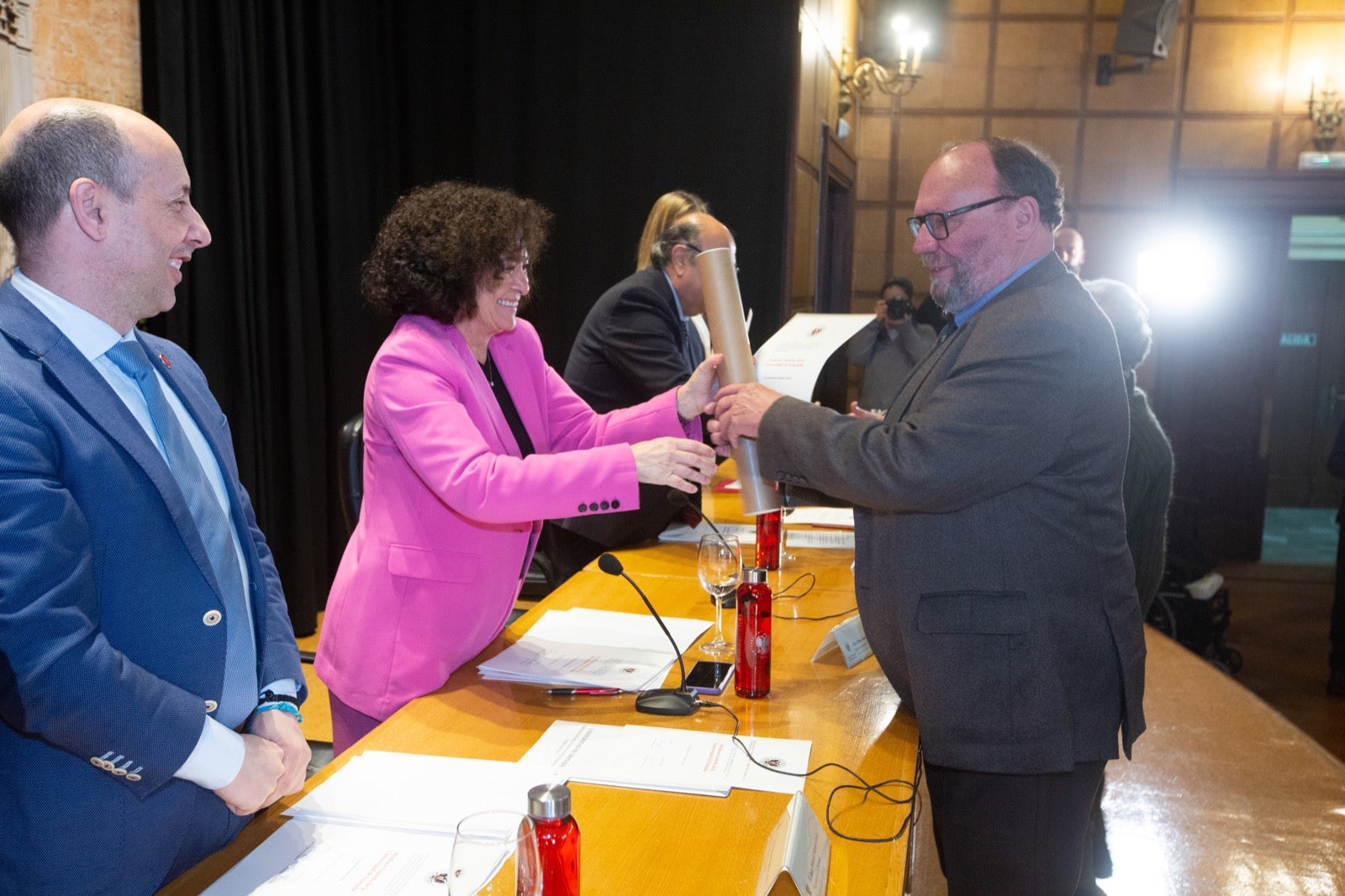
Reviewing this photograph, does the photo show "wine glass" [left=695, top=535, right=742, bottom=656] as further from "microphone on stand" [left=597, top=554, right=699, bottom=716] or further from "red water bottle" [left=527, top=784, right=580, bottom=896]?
"red water bottle" [left=527, top=784, right=580, bottom=896]

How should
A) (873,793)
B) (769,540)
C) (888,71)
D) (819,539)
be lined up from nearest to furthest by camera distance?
(873,793)
(769,540)
(819,539)
(888,71)

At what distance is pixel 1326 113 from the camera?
7.27m

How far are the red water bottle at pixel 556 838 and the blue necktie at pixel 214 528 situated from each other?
561 millimetres

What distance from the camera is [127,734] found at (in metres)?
1.19

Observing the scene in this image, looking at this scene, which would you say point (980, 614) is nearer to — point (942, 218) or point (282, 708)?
point (942, 218)

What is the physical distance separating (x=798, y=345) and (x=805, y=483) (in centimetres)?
49

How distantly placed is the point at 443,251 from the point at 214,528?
73cm

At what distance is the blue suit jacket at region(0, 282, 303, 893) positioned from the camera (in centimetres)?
113

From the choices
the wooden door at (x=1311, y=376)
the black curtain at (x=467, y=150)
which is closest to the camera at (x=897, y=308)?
the black curtain at (x=467, y=150)

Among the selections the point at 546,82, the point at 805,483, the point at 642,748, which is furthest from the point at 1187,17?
the point at 642,748

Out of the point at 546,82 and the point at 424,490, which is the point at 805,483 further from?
the point at 546,82

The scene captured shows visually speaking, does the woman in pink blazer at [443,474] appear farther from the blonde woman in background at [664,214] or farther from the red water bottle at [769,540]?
the blonde woman in background at [664,214]

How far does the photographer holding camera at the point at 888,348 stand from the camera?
658 cm

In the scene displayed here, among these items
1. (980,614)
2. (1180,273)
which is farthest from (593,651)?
(1180,273)
